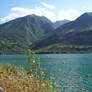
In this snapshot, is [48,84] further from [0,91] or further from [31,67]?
[0,91]

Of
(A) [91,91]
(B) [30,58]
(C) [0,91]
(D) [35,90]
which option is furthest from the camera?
(A) [91,91]

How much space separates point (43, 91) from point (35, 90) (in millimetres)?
373

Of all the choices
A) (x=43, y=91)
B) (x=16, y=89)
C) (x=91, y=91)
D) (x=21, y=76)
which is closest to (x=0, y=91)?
(x=16, y=89)

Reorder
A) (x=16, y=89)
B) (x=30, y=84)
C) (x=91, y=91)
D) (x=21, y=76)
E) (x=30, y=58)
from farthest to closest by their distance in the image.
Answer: (x=91, y=91) → (x=21, y=76) → (x=30, y=58) → (x=30, y=84) → (x=16, y=89)

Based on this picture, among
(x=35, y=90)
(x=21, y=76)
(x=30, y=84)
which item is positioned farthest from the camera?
(x=21, y=76)

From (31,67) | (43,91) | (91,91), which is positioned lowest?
(91,91)

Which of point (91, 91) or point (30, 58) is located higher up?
point (30, 58)

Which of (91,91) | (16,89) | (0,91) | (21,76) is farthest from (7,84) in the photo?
(91,91)

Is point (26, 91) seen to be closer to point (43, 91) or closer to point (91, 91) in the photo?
point (43, 91)

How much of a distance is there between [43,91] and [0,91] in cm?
220

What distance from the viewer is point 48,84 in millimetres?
8961

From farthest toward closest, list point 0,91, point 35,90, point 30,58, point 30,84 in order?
1. point 30,58
2. point 30,84
3. point 35,90
4. point 0,91

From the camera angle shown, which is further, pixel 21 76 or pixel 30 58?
pixel 21 76

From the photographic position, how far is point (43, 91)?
8531 mm
